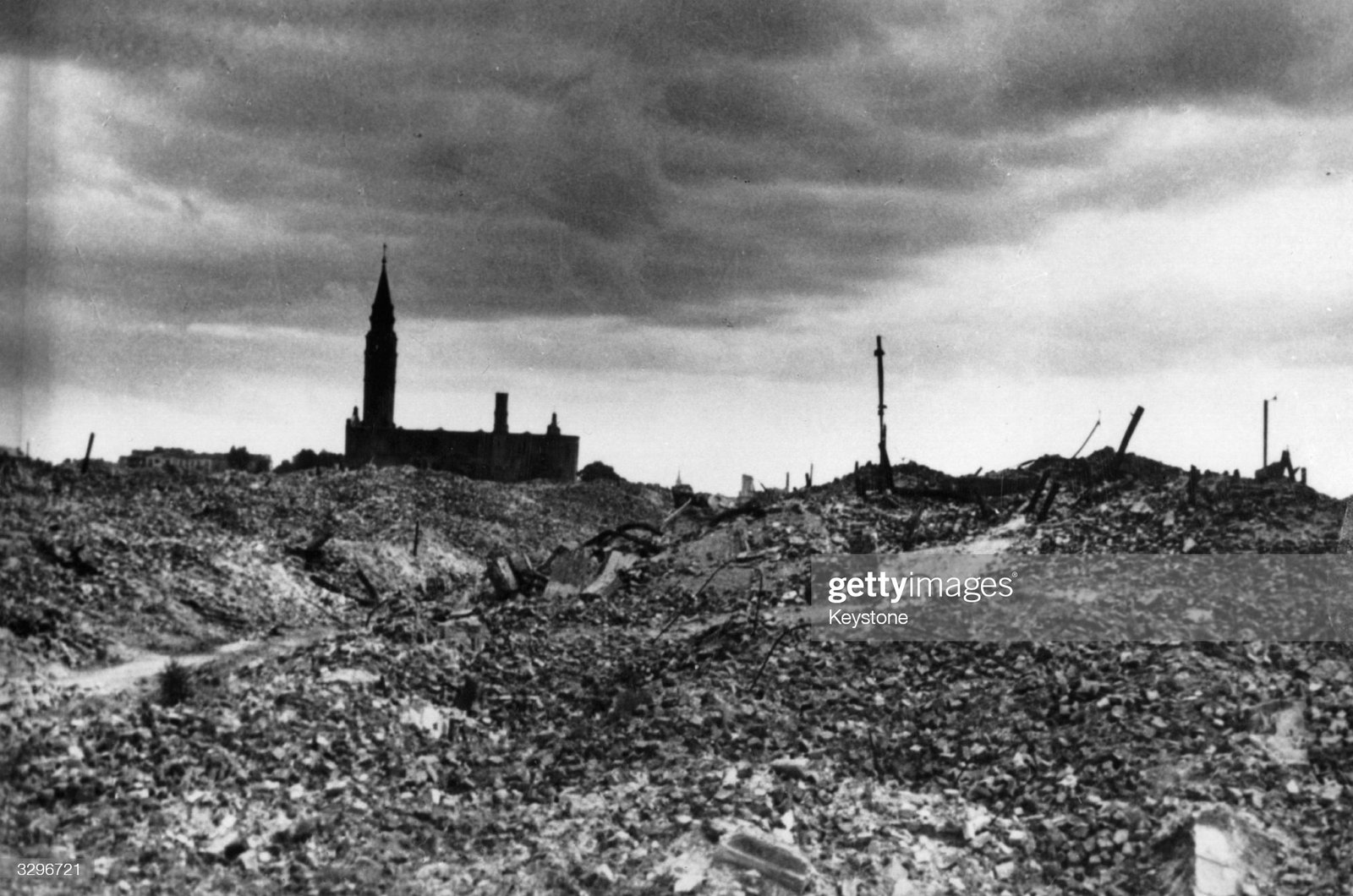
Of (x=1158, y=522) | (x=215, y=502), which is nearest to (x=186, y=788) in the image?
(x=1158, y=522)

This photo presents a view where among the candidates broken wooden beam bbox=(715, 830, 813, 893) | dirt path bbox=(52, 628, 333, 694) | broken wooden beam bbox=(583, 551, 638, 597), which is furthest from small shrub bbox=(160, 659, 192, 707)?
broken wooden beam bbox=(715, 830, 813, 893)

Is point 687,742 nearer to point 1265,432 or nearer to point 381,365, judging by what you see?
point 1265,432

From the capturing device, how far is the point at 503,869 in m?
6.87

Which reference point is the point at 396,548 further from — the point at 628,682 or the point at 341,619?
the point at 628,682

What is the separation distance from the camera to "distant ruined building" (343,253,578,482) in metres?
42.0

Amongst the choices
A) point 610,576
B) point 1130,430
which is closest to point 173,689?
point 610,576

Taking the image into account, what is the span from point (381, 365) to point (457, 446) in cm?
512

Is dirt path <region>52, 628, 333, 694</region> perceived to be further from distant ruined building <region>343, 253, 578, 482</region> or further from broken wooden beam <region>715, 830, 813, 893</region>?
distant ruined building <region>343, 253, 578, 482</region>

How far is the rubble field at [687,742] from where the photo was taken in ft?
22.3

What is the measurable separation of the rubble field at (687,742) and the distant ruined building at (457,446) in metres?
27.4

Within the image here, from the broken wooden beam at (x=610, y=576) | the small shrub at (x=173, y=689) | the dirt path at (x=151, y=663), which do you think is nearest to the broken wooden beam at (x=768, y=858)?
the small shrub at (x=173, y=689)

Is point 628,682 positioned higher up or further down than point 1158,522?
further down

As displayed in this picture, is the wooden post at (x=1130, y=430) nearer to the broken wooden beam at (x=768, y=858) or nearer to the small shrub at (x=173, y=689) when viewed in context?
the broken wooden beam at (x=768, y=858)

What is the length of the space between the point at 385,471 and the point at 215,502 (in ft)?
27.9
